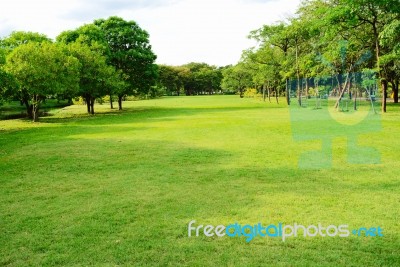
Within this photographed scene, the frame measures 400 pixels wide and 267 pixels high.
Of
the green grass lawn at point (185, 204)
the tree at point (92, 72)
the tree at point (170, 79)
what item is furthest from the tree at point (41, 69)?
the tree at point (170, 79)

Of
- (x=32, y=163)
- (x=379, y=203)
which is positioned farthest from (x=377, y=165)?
(x=32, y=163)

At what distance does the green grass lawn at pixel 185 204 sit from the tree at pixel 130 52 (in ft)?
96.8

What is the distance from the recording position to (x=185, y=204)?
23.2 feet

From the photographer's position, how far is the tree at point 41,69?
26453mm

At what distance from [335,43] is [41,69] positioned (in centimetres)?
2268

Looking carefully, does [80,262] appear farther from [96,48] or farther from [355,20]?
[96,48]

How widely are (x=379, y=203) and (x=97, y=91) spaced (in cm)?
3169

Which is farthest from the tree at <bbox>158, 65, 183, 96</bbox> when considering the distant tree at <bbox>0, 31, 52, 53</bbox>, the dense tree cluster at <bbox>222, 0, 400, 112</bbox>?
the distant tree at <bbox>0, 31, 52, 53</bbox>

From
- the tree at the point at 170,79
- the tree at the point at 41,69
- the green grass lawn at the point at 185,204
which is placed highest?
the tree at the point at 170,79

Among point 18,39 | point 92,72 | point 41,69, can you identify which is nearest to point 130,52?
point 92,72

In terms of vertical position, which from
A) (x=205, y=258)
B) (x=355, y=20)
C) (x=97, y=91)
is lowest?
(x=205, y=258)

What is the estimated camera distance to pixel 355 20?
78.6 ft

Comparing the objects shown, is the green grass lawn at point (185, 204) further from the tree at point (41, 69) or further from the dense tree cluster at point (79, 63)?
the tree at point (41, 69)

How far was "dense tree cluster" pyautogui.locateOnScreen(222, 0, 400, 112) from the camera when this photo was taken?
2378cm
